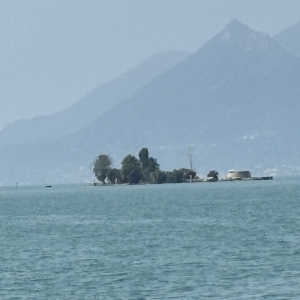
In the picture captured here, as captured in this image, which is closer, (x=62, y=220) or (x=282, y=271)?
(x=282, y=271)

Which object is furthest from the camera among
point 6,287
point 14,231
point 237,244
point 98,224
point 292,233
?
point 98,224

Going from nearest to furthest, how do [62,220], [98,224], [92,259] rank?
[92,259], [98,224], [62,220]

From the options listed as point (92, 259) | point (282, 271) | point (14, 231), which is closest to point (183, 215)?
point (14, 231)

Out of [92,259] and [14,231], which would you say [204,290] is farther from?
[14,231]

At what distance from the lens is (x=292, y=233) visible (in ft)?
247

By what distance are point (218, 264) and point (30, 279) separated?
1082 cm

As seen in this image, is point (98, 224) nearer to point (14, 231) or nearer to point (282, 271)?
point (14, 231)

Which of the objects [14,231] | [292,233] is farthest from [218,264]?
[14,231]

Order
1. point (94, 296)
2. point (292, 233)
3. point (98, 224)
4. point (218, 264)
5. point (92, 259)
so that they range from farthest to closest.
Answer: point (98, 224), point (292, 233), point (92, 259), point (218, 264), point (94, 296)

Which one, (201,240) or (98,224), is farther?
(98,224)

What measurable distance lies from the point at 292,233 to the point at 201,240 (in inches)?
319

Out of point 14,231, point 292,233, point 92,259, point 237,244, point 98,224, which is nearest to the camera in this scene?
point 92,259

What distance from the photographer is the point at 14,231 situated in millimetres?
88938

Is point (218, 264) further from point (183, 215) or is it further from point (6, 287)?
point (183, 215)
